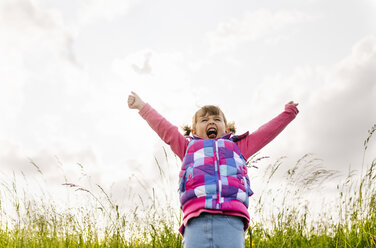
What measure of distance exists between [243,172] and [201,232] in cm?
58

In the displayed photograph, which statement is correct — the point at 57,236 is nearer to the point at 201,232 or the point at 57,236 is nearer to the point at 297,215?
the point at 201,232

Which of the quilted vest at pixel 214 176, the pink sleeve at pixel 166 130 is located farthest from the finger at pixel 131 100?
the quilted vest at pixel 214 176

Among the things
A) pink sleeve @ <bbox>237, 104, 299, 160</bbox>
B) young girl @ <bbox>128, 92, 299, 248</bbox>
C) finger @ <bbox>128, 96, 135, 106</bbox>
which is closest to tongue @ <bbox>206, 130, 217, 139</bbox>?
young girl @ <bbox>128, 92, 299, 248</bbox>

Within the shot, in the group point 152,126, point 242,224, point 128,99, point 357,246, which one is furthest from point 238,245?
point 357,246

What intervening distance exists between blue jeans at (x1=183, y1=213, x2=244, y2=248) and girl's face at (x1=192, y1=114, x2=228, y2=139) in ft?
2.43

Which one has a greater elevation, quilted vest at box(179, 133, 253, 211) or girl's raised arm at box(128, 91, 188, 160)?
girl's raised arm at box(128, 91, 188, 160)

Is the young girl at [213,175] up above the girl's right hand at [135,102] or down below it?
below

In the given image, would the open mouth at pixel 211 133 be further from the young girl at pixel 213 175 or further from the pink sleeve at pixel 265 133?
the pink sleeve at pixel 265 133

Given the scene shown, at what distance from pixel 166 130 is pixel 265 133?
87 centimetres

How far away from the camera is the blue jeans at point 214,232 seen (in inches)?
94.5

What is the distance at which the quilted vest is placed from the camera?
251 centimetres

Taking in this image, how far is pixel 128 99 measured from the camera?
3.35m

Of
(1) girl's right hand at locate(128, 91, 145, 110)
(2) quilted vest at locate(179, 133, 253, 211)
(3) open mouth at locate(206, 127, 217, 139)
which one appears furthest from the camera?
(1) girl's right hand at locate(128, 91, 145, 110)

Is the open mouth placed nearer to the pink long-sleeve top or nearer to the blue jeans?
the pink long-sleeve top
